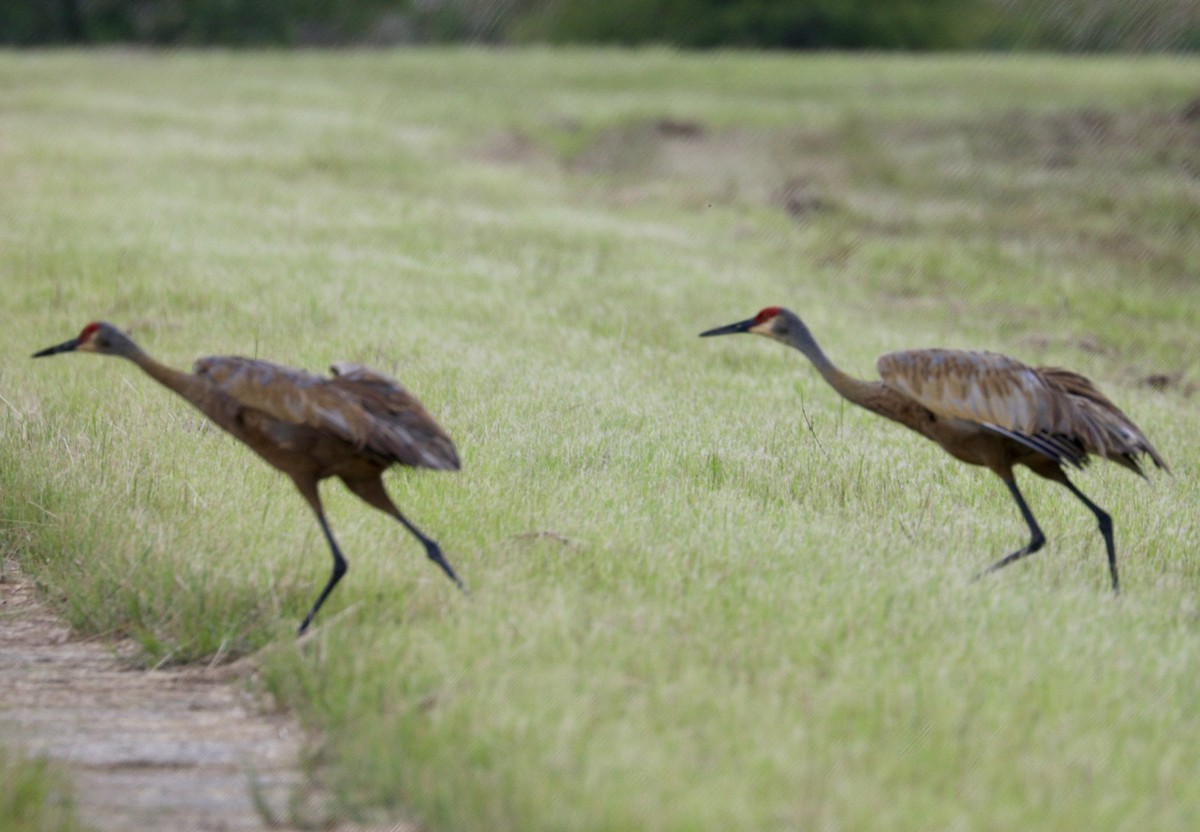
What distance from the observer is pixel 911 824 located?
3779 mm

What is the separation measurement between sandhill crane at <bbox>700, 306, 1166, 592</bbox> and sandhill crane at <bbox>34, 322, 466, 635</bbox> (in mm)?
1557

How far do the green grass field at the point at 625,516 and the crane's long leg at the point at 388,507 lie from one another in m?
0.11

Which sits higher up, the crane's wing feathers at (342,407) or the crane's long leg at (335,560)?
the crane's wing feathers at (342,407)

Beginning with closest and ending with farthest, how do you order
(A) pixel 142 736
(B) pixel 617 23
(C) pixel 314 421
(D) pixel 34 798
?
(D) pixel 34 798 → (A) pixel 142 736 → (C) pixel 314 421 → (B) pixel 617 23

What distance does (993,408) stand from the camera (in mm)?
6004

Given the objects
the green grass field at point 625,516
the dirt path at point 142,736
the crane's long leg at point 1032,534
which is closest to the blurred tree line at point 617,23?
the green grass field at point 625,516

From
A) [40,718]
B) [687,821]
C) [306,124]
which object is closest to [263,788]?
[40,718]

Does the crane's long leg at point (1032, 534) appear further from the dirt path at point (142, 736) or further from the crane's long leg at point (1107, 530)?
the dirt path at point (142, 736)

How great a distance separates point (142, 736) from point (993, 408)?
12.0ft

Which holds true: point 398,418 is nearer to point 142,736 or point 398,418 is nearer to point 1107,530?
point 142,736

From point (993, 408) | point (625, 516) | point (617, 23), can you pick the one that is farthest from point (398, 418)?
point (617, 23)

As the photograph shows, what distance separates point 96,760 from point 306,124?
2494 cm

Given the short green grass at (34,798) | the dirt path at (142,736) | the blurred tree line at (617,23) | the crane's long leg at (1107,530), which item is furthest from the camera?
the blurred tree line at (617,23)

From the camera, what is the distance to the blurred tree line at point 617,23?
5553 cm
